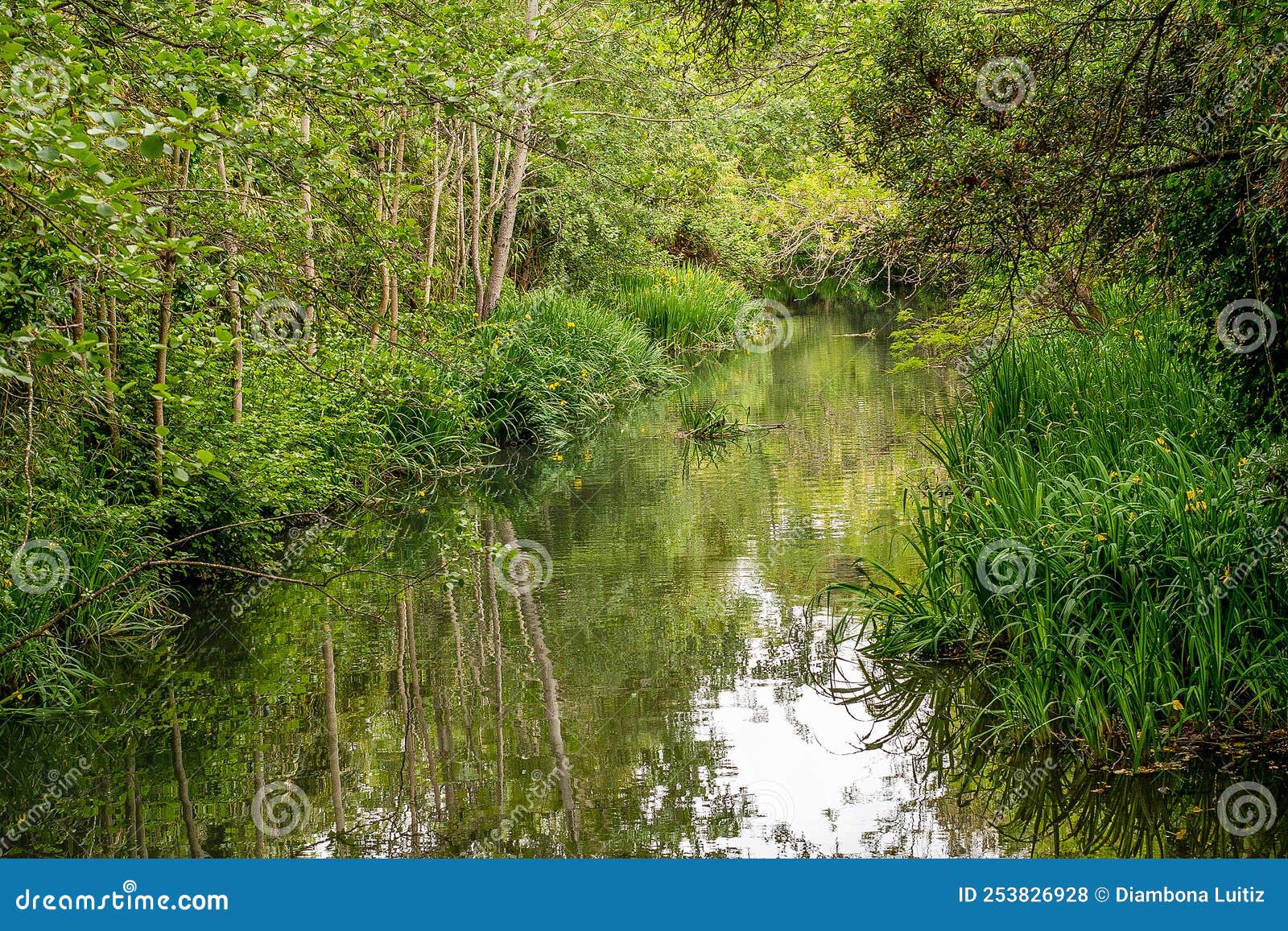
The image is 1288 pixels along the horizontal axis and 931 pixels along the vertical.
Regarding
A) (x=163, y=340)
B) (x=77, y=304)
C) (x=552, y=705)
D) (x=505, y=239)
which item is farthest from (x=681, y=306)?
(x=552, y=705)

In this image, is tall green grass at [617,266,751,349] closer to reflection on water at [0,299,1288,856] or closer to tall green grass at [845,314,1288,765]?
reflection on water at [0,299,1288,856]

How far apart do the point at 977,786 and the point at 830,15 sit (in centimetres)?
823

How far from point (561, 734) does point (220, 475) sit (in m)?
2.11

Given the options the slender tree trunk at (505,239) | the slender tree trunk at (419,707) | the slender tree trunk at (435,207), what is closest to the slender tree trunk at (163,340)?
the slender tree trunk at (419,707)

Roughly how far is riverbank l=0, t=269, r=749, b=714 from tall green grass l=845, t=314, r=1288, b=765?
9.41ft

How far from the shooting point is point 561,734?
19.5 feet

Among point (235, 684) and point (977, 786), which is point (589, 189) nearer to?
point (235, 684)

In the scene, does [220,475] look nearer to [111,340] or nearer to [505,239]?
[111,340]

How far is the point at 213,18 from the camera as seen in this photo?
4.94m

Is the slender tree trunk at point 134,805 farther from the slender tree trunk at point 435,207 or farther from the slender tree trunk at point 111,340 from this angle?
the slender tree trunk at point 435,207

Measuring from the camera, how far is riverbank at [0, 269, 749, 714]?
639cm

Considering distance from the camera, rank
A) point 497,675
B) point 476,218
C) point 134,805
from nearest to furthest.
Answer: point 134,805, point 497,675, point 476,218

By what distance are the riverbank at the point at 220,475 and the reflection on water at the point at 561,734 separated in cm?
38

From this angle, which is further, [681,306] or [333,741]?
[681,306]
